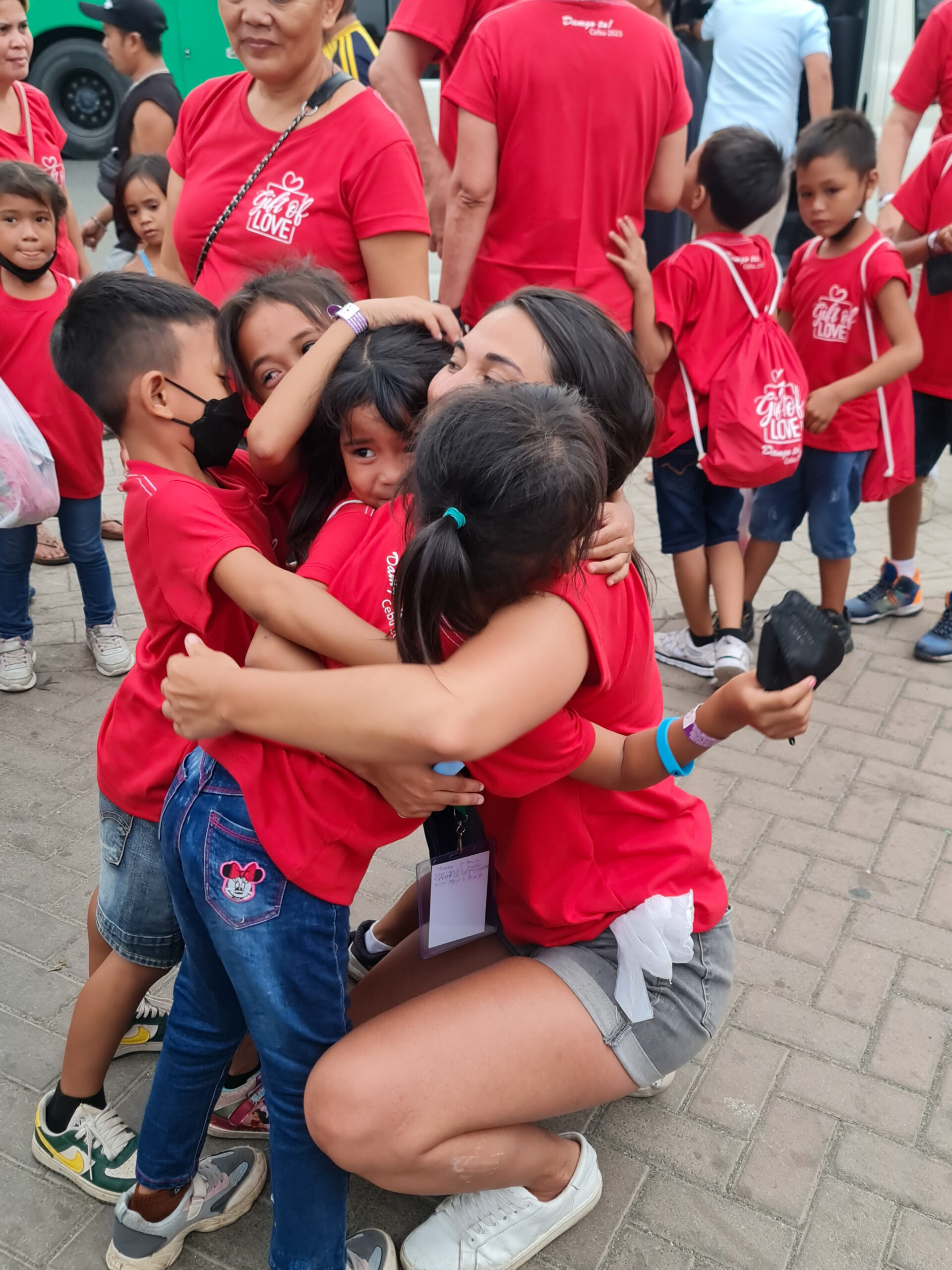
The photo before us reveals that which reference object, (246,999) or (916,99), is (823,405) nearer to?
(916,99)

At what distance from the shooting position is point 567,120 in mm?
3020

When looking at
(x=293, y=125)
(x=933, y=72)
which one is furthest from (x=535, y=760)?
(x=933, y=72)

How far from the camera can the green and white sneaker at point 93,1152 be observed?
6.44 feet

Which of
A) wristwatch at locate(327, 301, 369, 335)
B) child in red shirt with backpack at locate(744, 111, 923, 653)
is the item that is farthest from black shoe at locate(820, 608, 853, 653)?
wristwatch at locate(327, 301, 369, 335)

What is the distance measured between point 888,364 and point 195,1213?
3260mm

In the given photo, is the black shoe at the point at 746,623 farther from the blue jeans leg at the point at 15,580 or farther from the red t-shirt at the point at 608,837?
the blue jeans leg at the point at 15,580

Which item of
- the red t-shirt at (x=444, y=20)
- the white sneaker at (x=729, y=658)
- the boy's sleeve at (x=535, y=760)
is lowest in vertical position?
the white sneaker at (x=729, y=658)

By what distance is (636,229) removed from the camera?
3264mm

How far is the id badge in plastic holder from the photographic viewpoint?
1.83m

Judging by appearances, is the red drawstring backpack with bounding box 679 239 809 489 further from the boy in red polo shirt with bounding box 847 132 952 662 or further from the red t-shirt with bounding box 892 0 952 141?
the red t-shirt with bounding box 892 0 952 141

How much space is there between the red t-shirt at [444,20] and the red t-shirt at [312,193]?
1.09m

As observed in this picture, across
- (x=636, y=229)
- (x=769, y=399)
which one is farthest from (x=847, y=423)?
(x=636, y=229)

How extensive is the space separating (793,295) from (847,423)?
54cm

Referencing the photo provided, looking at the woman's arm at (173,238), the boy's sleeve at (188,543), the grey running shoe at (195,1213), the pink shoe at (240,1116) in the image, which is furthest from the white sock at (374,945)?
the woman's arm at (173,238)
